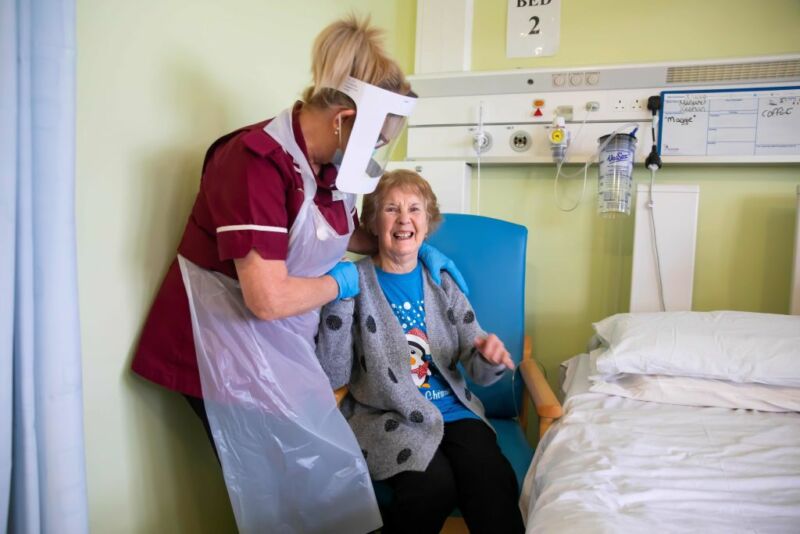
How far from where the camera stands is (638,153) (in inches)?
77.6

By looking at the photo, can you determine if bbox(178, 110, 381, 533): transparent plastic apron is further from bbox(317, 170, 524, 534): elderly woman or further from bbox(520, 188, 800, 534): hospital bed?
bbox(520, 188, 800, 534): hospital bed

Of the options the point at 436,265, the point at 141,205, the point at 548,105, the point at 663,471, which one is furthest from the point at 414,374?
the point at 548,105

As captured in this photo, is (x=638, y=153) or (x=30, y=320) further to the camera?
(x=638, y=153)

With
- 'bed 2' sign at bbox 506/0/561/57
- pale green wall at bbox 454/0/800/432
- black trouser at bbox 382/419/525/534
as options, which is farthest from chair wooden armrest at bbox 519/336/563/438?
'bed 2' sign at bbox 506/0/561/57

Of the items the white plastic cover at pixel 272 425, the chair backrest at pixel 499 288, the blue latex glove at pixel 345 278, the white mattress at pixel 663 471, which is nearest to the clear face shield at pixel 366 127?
the blue latex glove at pixel 345 278

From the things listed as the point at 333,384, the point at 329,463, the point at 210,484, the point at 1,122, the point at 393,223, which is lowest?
the point at 210,484

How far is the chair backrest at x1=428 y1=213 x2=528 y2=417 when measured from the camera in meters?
1.77

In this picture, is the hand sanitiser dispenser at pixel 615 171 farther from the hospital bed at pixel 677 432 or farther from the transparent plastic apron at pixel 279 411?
the transparent plastic apron at pixel 279 411

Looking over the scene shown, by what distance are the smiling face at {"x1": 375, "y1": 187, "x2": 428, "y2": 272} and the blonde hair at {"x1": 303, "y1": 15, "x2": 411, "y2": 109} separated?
401mm

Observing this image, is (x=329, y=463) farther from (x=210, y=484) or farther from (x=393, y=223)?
(x=393, y=223)

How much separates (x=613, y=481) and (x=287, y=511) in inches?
27.2

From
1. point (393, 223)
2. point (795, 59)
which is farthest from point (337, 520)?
point (795, 59)

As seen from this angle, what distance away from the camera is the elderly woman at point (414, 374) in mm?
1252

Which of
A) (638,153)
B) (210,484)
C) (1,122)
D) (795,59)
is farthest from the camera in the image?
(638,153)
